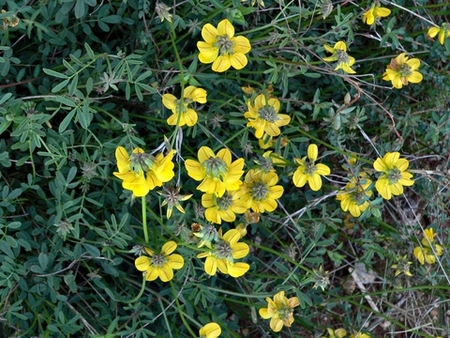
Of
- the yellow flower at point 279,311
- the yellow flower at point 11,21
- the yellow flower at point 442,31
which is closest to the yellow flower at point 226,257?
the yellow flower at point 279,311

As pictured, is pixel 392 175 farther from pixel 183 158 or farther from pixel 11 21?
pixel 11 21

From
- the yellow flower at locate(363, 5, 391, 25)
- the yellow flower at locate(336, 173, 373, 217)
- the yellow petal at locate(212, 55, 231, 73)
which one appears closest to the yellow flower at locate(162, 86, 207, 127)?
the yellow petal at locate(212, 55, 231, 73)

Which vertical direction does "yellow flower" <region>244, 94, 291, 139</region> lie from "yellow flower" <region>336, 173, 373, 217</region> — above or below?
above

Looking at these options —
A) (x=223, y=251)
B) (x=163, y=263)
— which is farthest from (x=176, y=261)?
(x=223, y=251)

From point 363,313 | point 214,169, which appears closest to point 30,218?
point 214,169

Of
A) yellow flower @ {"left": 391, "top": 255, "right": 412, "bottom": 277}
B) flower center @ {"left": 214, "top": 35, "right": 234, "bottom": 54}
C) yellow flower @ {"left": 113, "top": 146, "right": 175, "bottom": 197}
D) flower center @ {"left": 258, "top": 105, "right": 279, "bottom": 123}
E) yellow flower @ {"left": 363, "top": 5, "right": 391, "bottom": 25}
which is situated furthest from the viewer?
yellow flower @ {"left": 391, "top": 255, "right": 412, "bottom": 277}

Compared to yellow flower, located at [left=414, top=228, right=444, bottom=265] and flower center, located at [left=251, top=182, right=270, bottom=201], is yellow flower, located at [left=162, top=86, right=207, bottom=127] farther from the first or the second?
yellow flower, located at [left=414, top=228, right=444, bottom=265]

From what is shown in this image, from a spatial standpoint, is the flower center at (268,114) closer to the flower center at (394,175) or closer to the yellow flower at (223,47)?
the yellow flower at (223,47)
